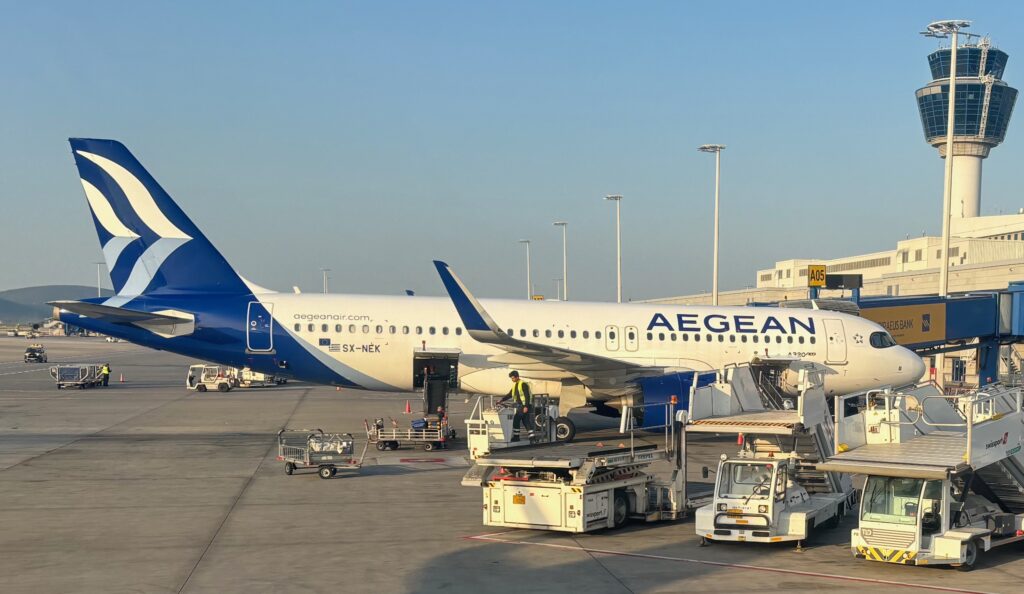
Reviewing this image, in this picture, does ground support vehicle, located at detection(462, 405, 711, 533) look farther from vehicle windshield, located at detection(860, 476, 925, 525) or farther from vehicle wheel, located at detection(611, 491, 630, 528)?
vehicle windshield, located at detection(860, 476, 925, 525)

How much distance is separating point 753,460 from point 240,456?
14354 millimetres

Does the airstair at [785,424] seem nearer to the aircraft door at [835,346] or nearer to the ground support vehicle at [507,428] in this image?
the ground support vehicle at [507,428]

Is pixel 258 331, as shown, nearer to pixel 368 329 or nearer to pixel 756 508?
pixel 368 329

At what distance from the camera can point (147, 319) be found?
27734 millimetres

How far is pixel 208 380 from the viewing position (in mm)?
48219

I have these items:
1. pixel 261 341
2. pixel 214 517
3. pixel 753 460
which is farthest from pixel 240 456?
pixel 753 460

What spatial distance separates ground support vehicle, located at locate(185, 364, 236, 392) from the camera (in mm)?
47938

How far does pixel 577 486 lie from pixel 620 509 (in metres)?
1.51

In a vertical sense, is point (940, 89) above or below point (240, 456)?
above

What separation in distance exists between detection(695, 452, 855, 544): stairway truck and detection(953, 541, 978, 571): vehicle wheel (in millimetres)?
2273

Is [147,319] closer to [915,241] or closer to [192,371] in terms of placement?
[192,371]

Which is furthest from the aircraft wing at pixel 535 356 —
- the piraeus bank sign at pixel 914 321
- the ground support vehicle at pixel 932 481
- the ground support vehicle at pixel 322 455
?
the piraeus bank sign at pixel 914 321

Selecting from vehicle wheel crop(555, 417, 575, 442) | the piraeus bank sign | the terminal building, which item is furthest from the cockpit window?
the terminal building

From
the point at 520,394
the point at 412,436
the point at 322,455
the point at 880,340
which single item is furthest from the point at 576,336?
the point at 322,455
